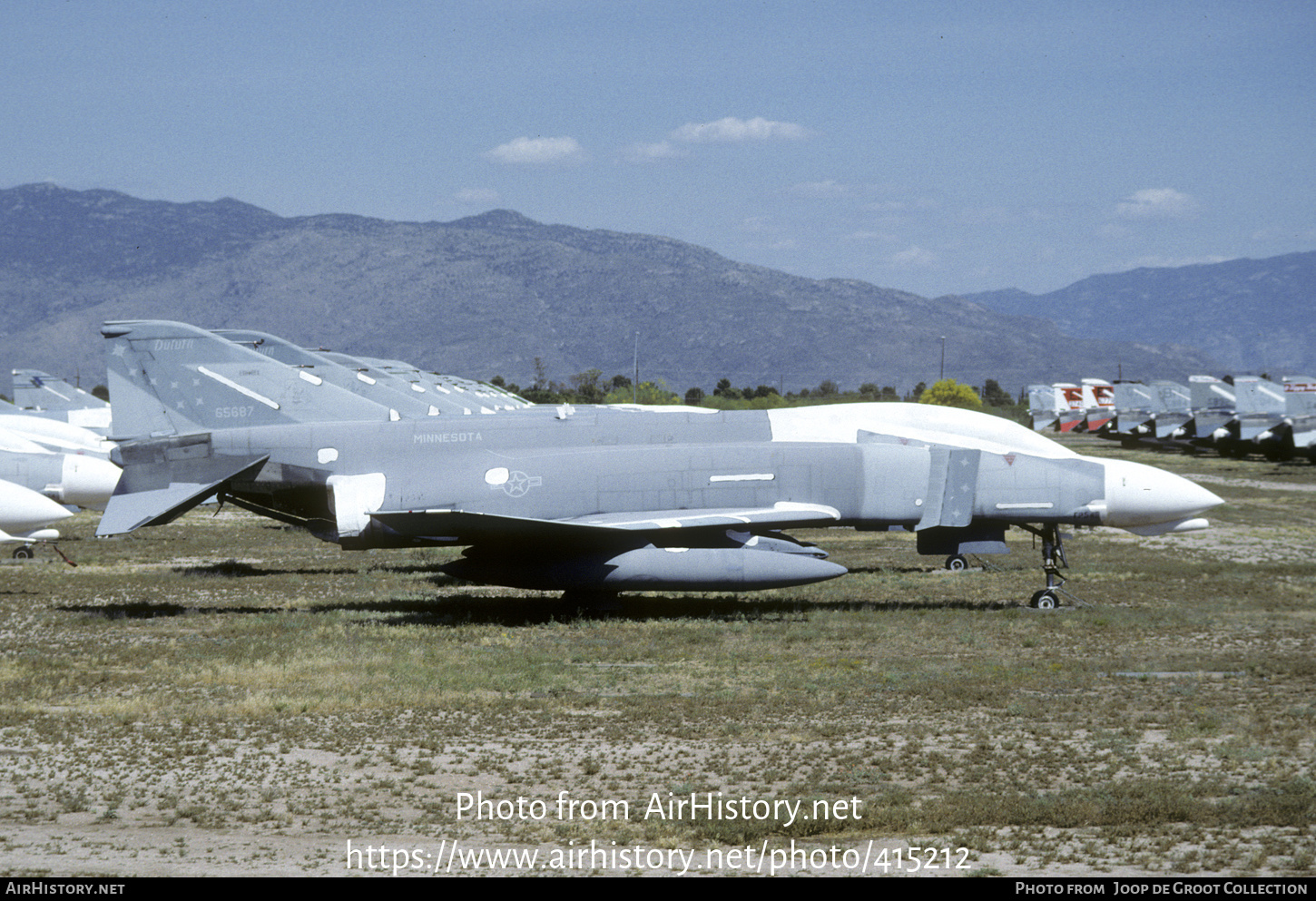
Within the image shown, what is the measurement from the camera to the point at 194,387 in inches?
770

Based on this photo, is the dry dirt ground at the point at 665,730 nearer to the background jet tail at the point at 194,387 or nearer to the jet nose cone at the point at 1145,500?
the jet nose cone at the point at 1145,500

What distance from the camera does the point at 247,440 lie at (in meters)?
19.1

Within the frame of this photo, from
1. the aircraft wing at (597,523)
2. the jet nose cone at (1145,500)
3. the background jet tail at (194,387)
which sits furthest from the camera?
the background jet tail at (194,387)

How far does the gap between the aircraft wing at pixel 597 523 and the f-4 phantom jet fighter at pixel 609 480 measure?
0.15 ft

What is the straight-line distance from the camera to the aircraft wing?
17.1 m

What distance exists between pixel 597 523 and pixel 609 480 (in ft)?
3.85

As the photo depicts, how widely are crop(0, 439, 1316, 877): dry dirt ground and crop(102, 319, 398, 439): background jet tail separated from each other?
10.2 ft

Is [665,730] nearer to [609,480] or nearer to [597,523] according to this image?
[597,523]

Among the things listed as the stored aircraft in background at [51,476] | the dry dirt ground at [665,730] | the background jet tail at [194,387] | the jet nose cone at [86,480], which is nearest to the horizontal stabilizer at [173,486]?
the background jet tail at [194,387]

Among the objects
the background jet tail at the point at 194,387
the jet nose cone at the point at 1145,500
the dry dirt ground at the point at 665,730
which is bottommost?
the dry dirt ground at the point at 665,730

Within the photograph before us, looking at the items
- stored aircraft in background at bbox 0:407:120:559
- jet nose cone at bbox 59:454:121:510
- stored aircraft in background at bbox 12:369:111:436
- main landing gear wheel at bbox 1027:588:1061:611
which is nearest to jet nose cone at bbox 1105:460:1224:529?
main landing gear wheel at bbox 1027:588:1061:611

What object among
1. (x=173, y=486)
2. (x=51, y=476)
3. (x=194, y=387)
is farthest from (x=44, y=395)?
(x=173, y=486)

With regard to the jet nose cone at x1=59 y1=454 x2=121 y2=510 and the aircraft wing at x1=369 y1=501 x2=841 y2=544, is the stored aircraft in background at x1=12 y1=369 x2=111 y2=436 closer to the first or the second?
the jet nose cone at x1=59 y1=454 x2=121 y2=510

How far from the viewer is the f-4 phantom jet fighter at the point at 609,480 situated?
17750mm
